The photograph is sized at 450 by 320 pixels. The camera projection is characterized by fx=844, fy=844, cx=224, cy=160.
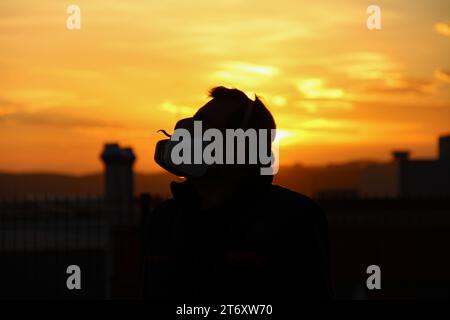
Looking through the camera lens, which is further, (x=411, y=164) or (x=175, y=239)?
(x=411, y=164)

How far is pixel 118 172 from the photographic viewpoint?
13695mm

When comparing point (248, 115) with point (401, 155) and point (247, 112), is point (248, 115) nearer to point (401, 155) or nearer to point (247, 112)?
point (247, 112)

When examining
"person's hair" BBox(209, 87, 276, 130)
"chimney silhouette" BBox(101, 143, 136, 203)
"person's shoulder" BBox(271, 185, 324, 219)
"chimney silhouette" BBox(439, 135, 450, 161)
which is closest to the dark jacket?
"person's shoulder" BBox(271, 185, 324, 219)

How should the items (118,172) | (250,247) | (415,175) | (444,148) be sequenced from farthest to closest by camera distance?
(415,175) < (444,148) < (118,172) < (250,247)

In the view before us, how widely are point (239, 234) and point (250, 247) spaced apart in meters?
0.04

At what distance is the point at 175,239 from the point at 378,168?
131ft

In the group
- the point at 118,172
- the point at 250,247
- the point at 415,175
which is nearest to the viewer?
the point at 250,247

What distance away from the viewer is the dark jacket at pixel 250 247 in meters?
2.17

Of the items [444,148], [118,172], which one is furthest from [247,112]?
[444,148]

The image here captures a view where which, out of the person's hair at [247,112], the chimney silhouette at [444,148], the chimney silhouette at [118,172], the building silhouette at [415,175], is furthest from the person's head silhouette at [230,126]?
the chimney silhouette at [444,148]

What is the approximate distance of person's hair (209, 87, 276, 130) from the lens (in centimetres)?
221

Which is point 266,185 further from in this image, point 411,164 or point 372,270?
point 411,164
